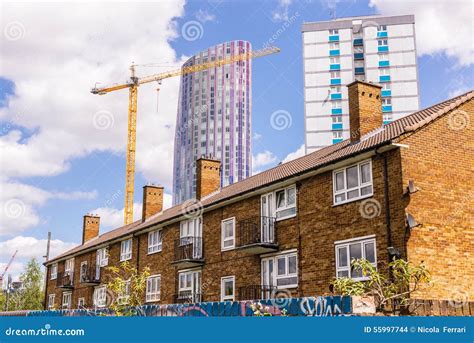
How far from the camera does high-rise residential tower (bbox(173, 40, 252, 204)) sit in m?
139

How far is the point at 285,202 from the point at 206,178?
10595mm

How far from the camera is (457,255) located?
1509 centimetres

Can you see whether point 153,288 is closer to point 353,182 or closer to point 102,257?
point 102,257

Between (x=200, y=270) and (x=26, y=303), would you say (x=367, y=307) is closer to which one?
(x=200, y=270)

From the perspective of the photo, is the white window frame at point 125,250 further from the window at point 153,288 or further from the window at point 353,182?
the window at point 353,182

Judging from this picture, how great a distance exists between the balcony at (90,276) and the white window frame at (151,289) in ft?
22.0

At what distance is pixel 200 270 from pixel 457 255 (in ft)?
38.4

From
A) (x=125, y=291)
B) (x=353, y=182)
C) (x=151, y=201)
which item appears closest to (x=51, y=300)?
(x=151, y=201)

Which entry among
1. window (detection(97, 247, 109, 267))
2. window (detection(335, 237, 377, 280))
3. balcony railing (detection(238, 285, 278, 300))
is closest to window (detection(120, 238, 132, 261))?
window (detection(97, 247, 109, 267))

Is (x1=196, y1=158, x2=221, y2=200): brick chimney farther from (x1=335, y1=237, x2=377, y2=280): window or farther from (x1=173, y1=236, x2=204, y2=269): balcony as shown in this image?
(x1=335, y1=237, x2=377, y2=280): window

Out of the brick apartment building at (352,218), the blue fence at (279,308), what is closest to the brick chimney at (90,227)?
the brick apartment building at (352,218)

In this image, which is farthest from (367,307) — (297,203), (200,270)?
(200,270)

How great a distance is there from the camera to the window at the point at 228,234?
865 inches

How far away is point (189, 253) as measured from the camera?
24.0 meters
